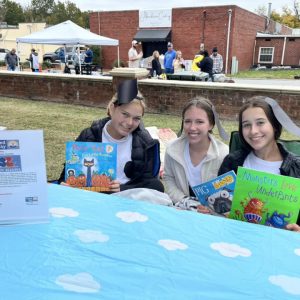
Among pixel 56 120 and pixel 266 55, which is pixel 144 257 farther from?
pixel 266 55

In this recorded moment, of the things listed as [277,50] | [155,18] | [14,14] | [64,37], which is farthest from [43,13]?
[64,37]

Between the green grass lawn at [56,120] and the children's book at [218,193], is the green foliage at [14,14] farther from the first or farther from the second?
the children's book at [218,193]

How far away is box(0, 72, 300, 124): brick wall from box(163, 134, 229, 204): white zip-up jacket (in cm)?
459

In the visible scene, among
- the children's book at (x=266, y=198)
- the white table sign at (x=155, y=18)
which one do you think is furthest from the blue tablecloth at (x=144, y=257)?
the white table sign at (x=155, y=18)

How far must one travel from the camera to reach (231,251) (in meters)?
1.38

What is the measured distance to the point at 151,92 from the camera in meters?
7.94

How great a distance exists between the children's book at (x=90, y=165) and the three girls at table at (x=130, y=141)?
41 centimetres

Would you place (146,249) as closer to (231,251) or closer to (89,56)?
(231,251)

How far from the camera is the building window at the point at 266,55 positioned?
2923 cm

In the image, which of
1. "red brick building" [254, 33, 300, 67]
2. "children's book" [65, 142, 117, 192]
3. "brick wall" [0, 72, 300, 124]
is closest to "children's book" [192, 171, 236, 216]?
"children's book" [65, 142, 117, 192]

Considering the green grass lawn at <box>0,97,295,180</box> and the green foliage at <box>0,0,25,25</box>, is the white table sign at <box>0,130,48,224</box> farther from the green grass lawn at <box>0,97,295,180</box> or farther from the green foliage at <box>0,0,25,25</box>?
the green foliage at <box>0,0,25,25</box>

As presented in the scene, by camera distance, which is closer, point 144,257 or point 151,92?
point 144,257

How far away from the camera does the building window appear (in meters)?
29.2

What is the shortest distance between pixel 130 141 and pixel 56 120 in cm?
497
